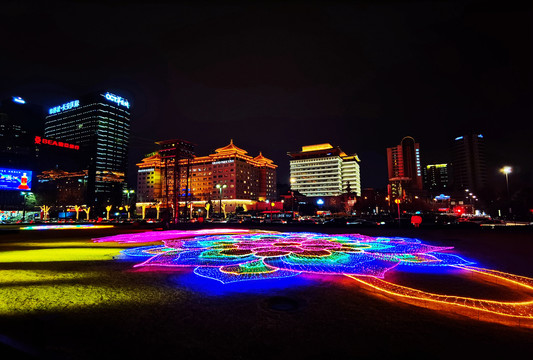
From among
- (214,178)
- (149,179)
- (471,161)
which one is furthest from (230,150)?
(471,161)

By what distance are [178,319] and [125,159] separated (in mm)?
178533

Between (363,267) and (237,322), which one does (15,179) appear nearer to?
(237,322)

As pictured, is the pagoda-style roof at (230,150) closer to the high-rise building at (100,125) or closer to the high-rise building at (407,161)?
the high-rise building at (100,125)

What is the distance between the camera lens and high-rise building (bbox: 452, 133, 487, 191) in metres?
162

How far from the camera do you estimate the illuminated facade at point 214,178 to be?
132 m

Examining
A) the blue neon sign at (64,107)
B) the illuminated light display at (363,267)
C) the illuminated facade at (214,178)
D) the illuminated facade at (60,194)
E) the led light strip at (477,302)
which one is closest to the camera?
the led light strip at (477,302)

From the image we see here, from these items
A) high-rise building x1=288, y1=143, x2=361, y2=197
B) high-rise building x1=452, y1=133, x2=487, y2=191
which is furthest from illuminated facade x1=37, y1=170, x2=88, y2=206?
high-rise building x1=452, y1=133, x2=487, y2=191

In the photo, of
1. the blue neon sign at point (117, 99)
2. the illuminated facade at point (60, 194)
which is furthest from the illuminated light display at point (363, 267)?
the blue neon sign at point (117, 99)

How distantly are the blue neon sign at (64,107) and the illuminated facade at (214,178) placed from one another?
48.2 metres

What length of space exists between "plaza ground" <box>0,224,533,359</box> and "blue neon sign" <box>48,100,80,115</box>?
588ft

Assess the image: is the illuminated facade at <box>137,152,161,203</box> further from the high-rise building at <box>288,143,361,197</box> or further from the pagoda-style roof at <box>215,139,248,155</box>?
the high-rise building at <box>288,143,361,197</box>

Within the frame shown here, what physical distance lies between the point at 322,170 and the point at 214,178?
6395 centimetres

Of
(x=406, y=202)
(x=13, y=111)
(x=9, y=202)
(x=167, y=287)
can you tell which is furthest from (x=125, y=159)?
(x=167, y=287)

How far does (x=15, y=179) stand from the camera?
30.8m
